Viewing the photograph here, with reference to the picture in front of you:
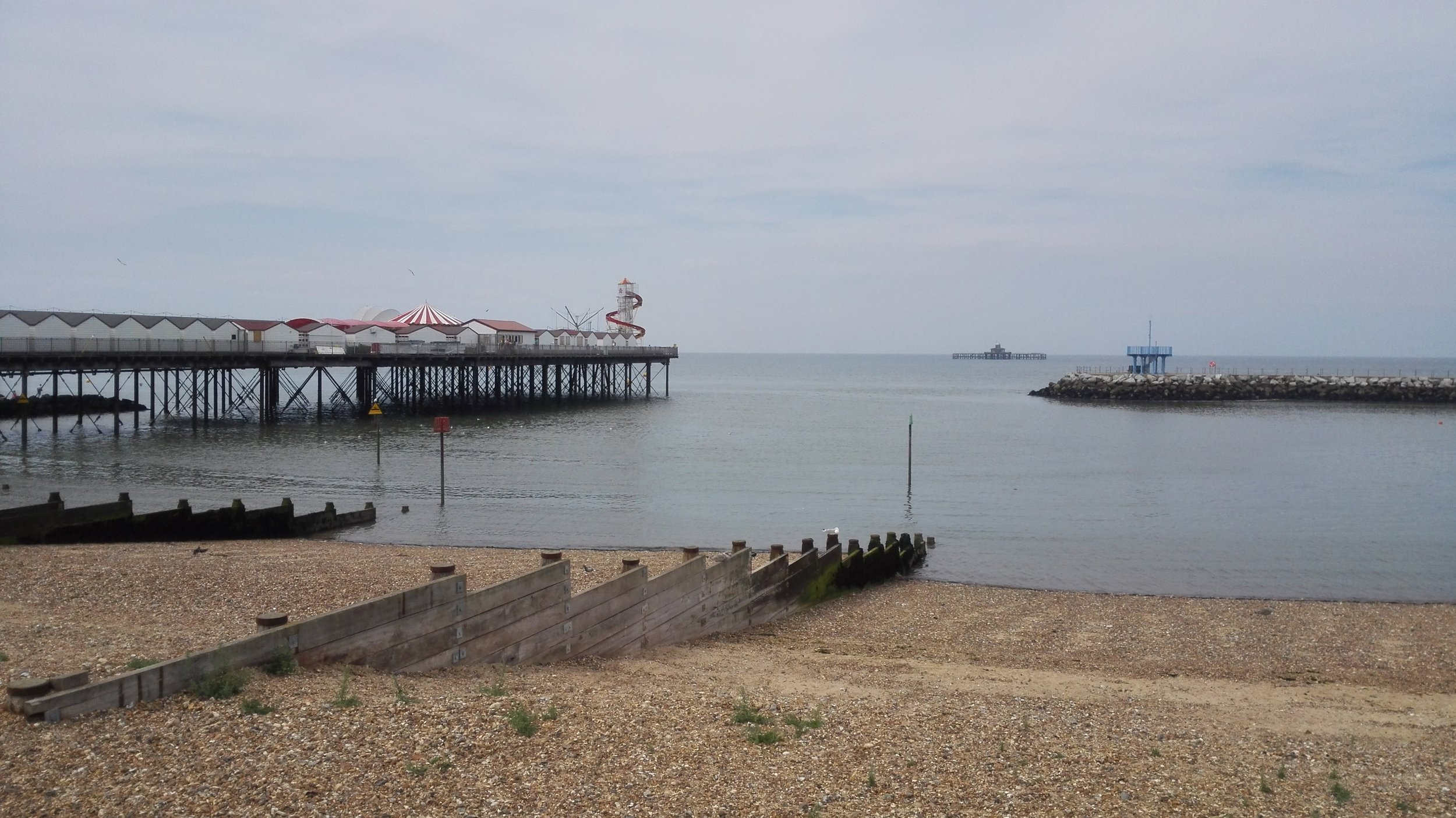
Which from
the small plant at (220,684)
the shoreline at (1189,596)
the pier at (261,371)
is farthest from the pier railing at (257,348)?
the small plant at (220,684)

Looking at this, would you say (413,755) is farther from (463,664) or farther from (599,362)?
(599,362)

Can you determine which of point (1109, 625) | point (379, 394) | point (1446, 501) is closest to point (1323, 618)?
point (1109, 625)

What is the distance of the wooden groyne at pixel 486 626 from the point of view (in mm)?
7066

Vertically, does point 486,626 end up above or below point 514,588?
below

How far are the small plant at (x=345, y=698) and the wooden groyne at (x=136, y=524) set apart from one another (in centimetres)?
1426

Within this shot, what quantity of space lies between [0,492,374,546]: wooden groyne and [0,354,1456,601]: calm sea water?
197cm

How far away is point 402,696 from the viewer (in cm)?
793

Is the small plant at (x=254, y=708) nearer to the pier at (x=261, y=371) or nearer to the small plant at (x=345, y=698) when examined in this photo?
the small plant at (x=345, y=698)

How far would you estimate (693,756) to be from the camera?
24.6 feet

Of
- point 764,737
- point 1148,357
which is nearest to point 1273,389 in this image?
point 1148,357

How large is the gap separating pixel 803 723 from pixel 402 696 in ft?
11.0

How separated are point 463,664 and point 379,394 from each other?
7853cm

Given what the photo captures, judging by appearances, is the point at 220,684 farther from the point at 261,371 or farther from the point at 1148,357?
the point at 1148,357

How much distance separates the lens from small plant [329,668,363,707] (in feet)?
24.7
